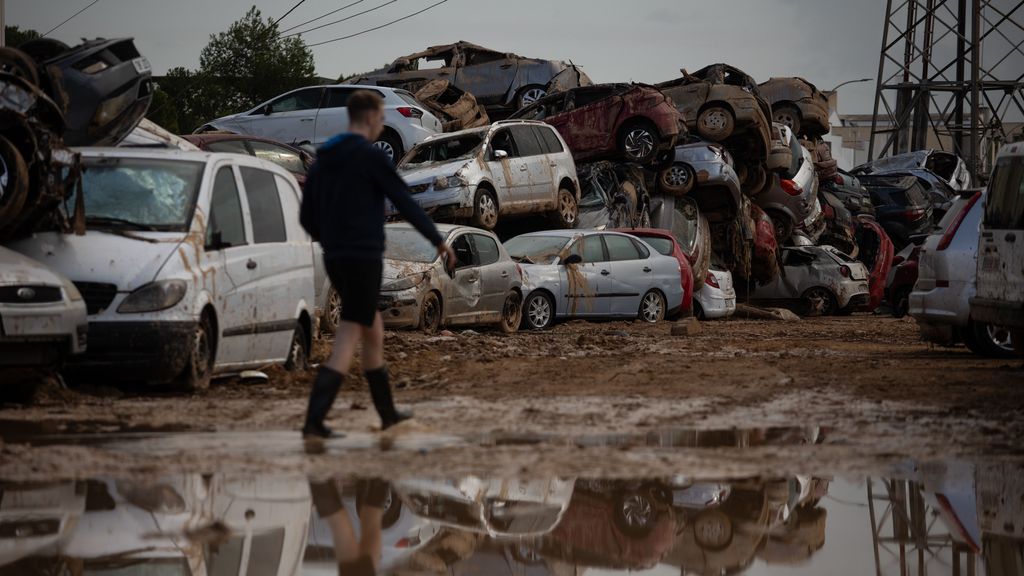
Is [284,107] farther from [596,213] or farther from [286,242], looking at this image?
[286,242]

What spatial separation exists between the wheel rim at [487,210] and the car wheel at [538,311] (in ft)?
6.20

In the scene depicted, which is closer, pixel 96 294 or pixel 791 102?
pixel 96 294

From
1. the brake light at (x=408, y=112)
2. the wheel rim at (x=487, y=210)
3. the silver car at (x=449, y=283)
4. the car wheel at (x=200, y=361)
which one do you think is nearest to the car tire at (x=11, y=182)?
the car wheel at (x=200, y=361)

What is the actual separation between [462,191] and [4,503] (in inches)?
638

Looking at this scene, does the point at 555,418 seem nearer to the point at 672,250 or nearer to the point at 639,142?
the point at 672,250

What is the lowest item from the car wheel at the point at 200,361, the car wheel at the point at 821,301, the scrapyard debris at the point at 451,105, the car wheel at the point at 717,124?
the car wheel at the point at 821,301

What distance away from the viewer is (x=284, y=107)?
28.3 meters

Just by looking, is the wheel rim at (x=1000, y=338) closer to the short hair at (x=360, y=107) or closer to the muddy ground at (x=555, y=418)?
the muddy ground at (x=555, y=418)

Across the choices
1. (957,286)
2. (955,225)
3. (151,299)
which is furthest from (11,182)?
(955,225)

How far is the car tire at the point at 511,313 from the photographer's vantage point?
19594 millimetres

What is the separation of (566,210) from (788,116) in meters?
12.9

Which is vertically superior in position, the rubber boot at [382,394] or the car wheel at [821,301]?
the rubber boot at [382,394]

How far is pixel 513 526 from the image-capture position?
18.9 ft

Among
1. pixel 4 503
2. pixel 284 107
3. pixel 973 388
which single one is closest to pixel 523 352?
pixel 973 388
